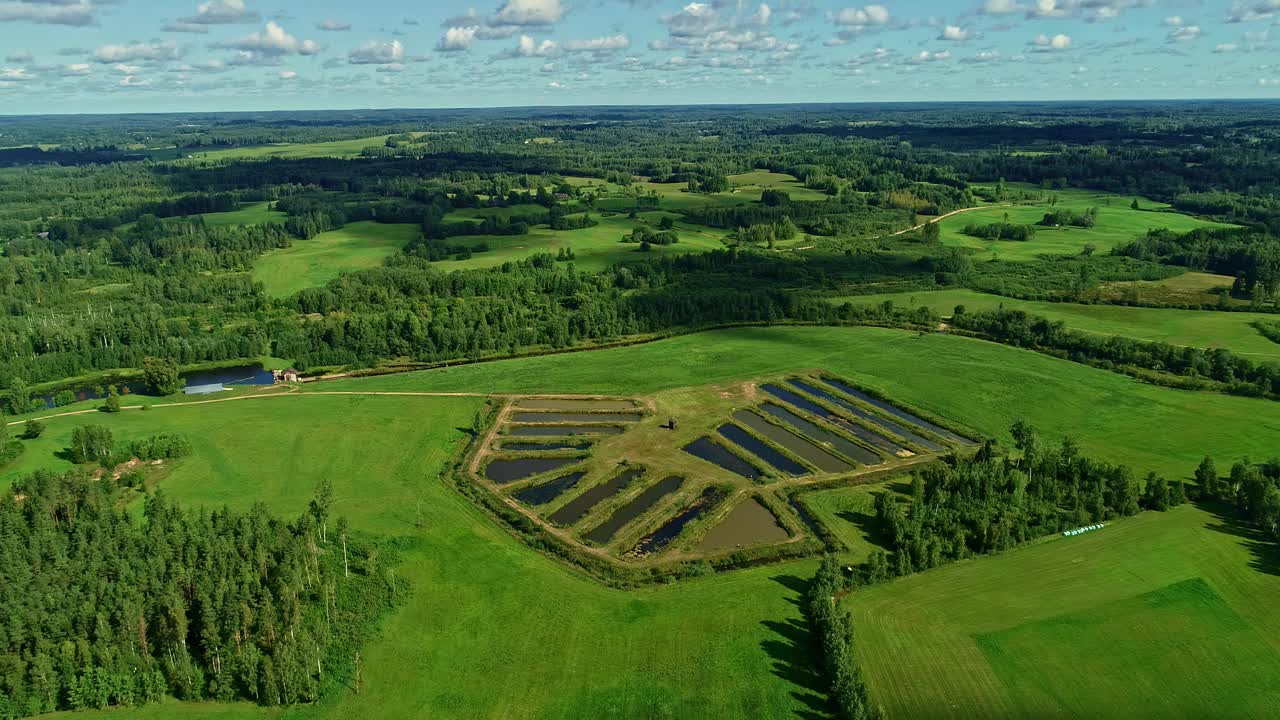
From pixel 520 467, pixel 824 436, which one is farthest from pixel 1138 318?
pixel 520 467

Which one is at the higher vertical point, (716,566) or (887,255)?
(887,255)

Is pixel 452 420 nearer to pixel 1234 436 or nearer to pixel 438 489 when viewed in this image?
pixel 438 489

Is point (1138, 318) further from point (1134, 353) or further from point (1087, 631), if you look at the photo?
point (1087, 631)

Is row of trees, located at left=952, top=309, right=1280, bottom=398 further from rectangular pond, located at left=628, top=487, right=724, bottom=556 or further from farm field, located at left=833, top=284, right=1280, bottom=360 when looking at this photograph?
rectangular pond, located at left=628, top=487, right=724, bottom=556

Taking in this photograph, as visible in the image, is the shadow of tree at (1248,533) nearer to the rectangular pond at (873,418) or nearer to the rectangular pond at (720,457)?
the rectangular pond at (873,418)

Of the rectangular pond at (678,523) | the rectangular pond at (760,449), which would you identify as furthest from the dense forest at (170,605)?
the rectangular pond at (760,449)

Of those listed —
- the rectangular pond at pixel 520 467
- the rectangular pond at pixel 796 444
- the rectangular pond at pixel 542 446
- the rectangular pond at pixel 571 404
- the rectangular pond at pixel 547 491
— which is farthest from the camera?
the rectangular pond at pixel 571 404

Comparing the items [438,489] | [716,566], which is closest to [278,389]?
[438,489]
